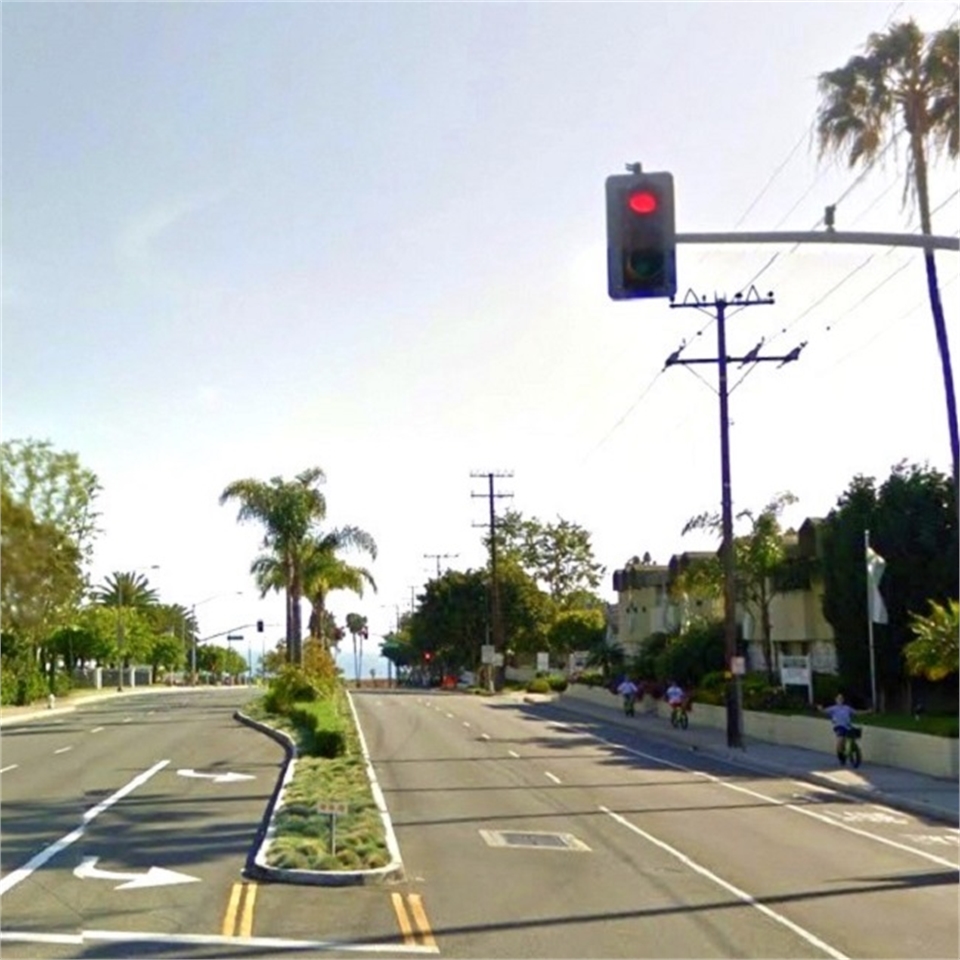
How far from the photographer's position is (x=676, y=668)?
5884 cm

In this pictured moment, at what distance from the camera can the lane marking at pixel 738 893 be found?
45.9 ft

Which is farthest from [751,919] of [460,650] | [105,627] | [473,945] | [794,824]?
[460,650]

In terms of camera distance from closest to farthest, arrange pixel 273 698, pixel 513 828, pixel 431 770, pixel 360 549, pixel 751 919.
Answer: pixel 751 919 → pixel 513 828 → pixel 431 770 → pixel 273 698 → pixel 360 549

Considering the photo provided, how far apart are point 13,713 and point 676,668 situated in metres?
26.6

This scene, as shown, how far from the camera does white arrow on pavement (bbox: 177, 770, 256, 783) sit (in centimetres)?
2969

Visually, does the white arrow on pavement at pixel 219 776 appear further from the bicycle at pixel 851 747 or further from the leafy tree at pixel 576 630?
the leafy tree at pixel 576 630

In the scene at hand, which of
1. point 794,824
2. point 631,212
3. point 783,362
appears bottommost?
point 794,824

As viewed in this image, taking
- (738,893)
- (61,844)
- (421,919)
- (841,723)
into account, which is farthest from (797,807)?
(421,919)

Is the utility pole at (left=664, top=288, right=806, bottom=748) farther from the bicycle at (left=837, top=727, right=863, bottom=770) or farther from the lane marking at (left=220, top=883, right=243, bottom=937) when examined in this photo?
the lane marking at (left=220, top=883, right=243, bottom=937)

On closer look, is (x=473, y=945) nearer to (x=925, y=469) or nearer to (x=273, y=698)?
(x=925, y=469)

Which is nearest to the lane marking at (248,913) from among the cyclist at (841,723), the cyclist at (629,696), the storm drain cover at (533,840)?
the storm drain cover at (533,840)

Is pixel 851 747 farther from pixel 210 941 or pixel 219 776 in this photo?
pixel 210 941

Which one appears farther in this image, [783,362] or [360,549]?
[360,549]

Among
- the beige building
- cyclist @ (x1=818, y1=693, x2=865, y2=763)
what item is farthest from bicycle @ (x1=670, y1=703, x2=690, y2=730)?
cyclist @ (x1=818, y1=693, x2=865, y2=763)
